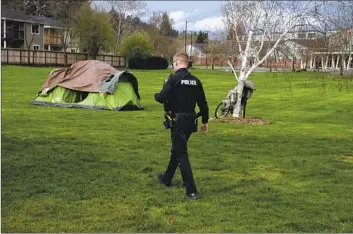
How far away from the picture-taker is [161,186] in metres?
7.17

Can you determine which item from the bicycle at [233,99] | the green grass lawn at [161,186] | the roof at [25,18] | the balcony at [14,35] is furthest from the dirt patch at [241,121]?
the balcony at [14,35]

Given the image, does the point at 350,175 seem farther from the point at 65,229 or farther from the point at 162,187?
the point at 65,229

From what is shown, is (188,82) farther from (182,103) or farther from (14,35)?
(14,35)

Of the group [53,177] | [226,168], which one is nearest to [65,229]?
[53,177]

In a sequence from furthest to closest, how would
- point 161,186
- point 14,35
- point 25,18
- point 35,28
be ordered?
point 35,28 → point 25,18 → point 14,35 → point 161,186

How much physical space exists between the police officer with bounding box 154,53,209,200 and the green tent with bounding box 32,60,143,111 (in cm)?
1294

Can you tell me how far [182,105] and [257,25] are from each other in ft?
35.5

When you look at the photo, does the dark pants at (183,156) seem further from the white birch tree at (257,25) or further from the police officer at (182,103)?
the white birch tree at (257,25)

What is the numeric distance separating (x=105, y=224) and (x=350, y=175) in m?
4.64

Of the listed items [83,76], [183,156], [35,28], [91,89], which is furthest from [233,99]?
[35,28]

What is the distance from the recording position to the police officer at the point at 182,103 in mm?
6473

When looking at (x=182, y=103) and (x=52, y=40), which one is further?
(x=52, y=40)

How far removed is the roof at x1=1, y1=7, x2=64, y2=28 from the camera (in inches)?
2766

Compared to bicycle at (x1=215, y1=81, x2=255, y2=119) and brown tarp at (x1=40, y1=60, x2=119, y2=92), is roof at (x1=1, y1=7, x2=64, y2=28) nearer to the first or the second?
brown tarp at (x1=40, y1=60, x2=119, y2=92)
